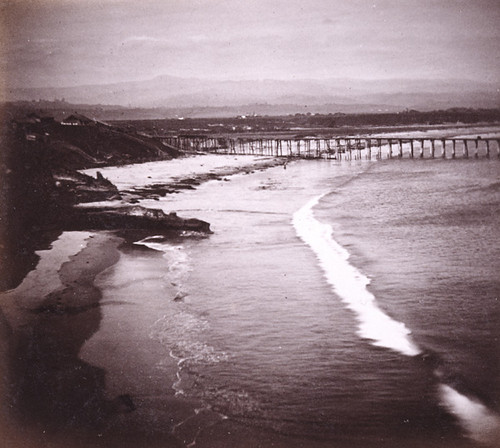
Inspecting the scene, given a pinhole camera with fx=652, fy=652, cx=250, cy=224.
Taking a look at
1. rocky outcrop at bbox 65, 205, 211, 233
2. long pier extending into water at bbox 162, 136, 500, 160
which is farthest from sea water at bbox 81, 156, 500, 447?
long pier extending into water at bbox 162, 136, 500, 160

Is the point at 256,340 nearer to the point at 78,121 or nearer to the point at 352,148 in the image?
the point at 78,121

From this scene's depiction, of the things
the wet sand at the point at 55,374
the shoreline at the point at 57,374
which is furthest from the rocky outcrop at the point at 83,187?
the wet sand at the point at 55,374

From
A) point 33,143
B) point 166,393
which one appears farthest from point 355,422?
point 33,143

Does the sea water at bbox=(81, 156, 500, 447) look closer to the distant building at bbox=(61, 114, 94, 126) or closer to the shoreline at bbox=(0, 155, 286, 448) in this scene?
the shoreline at bbox=(0, 155, 286, 448)

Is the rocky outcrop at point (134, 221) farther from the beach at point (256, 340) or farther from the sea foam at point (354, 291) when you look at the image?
the sea foam at point (354, 291)

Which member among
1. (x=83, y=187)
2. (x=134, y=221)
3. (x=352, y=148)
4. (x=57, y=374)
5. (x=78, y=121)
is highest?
(x=78, y=121)

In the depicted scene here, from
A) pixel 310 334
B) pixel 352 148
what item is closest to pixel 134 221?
pixel 310 334

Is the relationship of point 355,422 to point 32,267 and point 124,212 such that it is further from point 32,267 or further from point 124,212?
point 124,212
